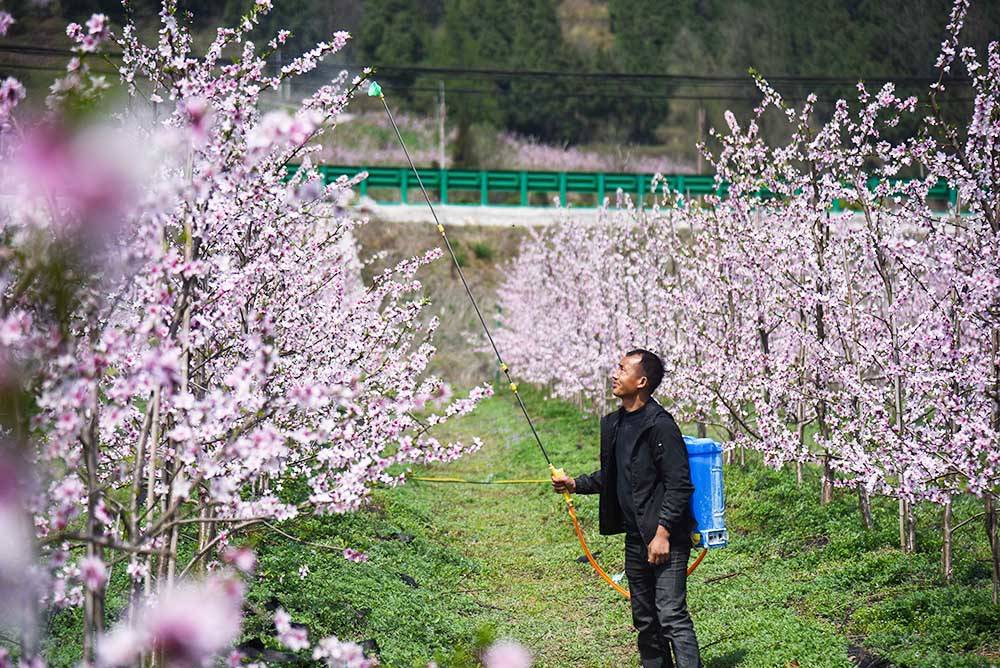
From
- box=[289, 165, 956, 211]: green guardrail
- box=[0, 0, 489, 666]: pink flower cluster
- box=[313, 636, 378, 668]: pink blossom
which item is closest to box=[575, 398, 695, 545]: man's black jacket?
box=[0, 0, 489, 666]: pink flower cluster

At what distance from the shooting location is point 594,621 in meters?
8.58

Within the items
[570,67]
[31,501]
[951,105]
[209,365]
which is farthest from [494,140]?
[31,501]

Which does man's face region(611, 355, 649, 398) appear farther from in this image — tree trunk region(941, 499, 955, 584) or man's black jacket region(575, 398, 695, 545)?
tree trunk region(941, 499, 955, 584)

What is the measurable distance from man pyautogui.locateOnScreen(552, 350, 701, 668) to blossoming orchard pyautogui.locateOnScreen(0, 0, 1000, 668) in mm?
941

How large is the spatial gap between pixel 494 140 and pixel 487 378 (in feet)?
97.8

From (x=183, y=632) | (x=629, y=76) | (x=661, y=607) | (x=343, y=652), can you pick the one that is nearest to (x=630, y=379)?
(x=661, y=607)

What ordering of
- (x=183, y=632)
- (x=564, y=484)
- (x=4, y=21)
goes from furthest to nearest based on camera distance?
(x=564, y=484)
(x=4, y=21)
(x=183, y=632)

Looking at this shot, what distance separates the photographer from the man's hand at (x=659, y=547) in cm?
614

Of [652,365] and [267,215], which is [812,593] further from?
[267,215]

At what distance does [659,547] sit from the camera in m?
6.13

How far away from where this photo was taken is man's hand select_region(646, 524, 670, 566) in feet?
20.1

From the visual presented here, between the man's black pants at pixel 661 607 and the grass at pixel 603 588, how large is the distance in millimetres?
902

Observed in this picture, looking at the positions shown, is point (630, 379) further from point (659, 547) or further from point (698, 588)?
point (698, 588)

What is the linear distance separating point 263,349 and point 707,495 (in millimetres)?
3272
